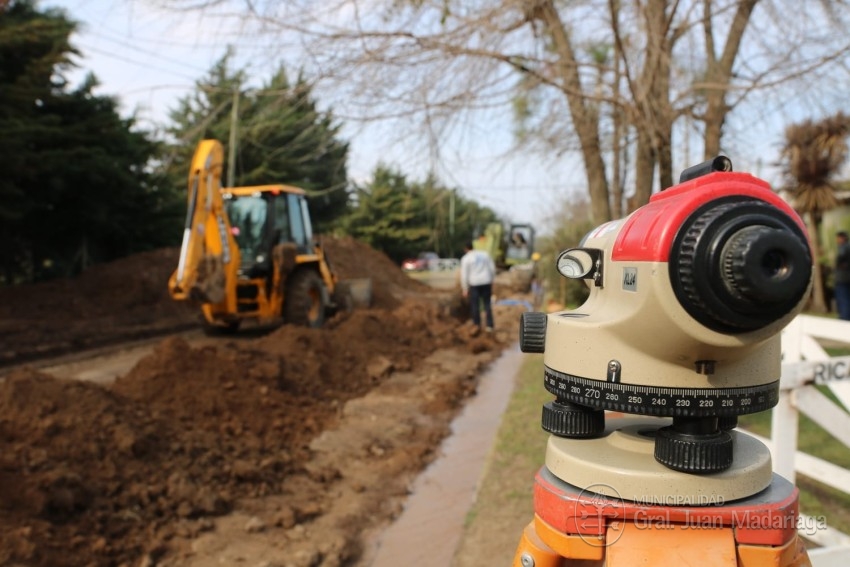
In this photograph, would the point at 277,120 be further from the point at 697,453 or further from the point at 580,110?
the point at 697,453

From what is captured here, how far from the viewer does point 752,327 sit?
1.12m

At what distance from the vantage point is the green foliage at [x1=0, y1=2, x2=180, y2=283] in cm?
1355

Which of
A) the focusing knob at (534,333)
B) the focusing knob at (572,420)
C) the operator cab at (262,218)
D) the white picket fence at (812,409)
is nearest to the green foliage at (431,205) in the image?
the white picket fence at (812,409)

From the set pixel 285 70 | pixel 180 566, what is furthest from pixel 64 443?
pixel 285 70

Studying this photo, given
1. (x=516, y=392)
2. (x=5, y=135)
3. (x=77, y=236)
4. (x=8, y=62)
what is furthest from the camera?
(x=77, y=236)

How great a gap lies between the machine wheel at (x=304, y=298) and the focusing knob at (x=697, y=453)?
9954 mm

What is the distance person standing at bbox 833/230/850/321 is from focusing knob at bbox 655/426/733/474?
38.2 feet

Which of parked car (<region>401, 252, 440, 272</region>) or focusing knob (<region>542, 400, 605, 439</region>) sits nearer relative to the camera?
focusing knob (<region>542, 400, 605, 439</region>)

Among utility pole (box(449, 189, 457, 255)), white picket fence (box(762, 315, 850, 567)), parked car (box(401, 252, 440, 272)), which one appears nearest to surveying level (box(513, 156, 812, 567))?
white picket fence (box(762, 315, 850, 567))

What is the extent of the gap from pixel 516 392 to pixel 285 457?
10.8 ft

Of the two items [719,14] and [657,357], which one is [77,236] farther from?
[657,357]

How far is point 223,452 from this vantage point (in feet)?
17.0

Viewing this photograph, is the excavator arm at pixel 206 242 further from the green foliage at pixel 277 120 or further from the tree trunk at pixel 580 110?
the tree trunk at pixel 580 110

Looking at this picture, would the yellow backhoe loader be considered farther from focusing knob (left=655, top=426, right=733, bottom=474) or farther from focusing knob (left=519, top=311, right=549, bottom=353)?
focusing knob (left=655, top=426, right=733, bottom=474)
